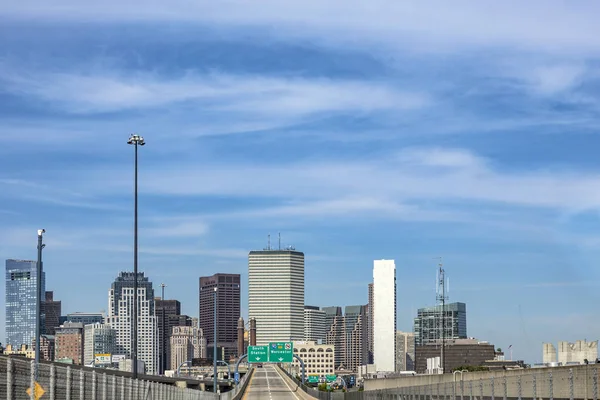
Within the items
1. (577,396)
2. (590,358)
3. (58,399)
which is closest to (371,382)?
(590,358)

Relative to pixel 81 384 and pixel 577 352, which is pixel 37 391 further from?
pixel 577 352

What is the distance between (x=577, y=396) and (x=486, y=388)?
66.8ft

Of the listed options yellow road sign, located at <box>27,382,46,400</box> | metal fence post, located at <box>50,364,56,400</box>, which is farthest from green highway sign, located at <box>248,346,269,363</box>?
yellow road sign, located at <box>27,382,46,400</box>

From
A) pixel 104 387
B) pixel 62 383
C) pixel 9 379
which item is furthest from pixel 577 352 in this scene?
pixel 9 379

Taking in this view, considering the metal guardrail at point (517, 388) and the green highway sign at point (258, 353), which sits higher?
the metal guardrail at point (517, 388)

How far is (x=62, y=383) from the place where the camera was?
2662 centimetres

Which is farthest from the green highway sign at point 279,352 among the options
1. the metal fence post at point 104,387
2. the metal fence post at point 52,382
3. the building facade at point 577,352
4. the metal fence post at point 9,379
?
the metal fence post at point 9,379

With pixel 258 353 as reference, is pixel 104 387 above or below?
above

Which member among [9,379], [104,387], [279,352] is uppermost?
[9,379]

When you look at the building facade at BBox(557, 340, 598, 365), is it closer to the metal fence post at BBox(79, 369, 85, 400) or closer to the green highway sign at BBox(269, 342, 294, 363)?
the metal fence post at BBox(79, 369, 85, 400)

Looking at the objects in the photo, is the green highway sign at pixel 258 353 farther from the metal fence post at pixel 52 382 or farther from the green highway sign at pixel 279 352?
the metal fence post at pixel 52 382

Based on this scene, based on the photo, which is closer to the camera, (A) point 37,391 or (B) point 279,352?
(A) point 37,391

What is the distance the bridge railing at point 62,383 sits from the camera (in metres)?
21.3

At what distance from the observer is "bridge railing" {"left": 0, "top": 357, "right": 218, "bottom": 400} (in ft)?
69.8
